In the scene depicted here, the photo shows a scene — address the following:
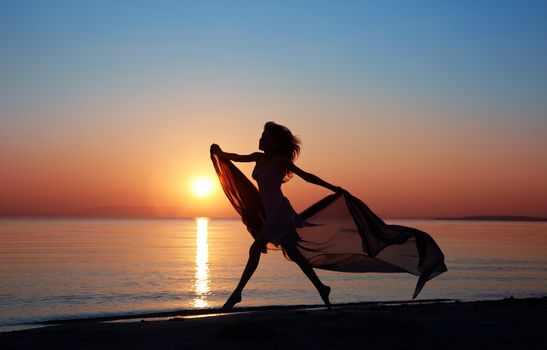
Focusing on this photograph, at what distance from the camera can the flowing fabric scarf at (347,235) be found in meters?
9.52

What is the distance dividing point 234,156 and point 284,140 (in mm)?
857

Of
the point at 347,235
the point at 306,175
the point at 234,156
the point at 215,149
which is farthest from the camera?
the point at 347,235

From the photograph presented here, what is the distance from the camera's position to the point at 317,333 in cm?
663

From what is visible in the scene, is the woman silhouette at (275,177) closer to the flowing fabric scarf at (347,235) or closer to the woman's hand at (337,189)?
the woman's hand at (337,189)

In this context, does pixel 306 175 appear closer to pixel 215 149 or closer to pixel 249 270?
pixel 249 270

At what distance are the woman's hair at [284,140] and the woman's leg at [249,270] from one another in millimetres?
1051

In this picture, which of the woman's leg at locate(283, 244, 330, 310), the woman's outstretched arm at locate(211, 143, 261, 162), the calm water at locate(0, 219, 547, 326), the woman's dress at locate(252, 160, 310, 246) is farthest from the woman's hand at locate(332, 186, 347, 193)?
the calm water at locate(0, 219, 547, 326)

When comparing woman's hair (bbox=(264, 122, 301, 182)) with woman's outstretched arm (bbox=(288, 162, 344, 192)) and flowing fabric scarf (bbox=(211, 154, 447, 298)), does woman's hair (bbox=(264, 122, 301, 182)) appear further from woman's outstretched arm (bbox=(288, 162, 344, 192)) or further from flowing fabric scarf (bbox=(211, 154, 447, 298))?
flowing fabric scarf (bbox=(211, 154, 447, 298))

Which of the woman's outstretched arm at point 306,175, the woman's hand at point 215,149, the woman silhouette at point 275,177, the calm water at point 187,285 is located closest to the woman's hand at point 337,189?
the woman silhouette at point 275,177

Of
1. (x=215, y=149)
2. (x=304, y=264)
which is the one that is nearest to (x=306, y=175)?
→ (x=304, y=264)

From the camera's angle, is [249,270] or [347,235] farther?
[347,235]

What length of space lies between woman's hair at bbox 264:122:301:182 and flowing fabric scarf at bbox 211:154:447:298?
1121 millimetres

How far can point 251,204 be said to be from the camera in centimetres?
975

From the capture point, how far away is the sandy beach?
615 centimetres
